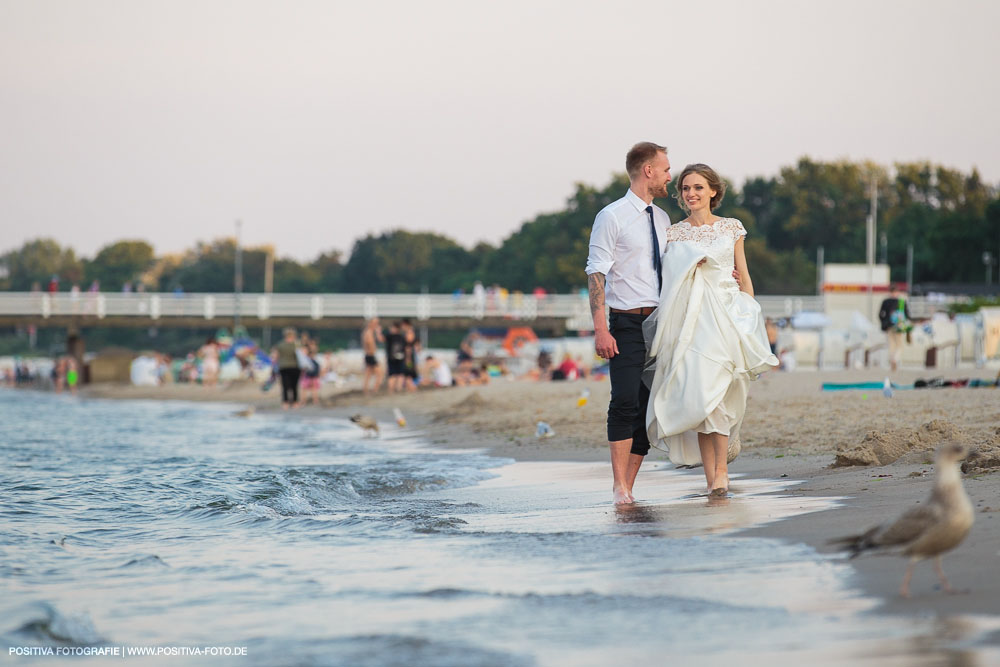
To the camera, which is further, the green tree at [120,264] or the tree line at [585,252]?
the green tree at [120,264]

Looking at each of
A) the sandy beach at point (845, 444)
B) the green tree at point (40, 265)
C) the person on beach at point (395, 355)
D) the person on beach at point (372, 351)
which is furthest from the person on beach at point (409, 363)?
the green tree at point (40, 265)

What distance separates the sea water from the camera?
2.89 metres

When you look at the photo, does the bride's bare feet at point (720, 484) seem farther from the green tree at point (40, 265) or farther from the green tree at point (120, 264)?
the green tree at point (40, 265)

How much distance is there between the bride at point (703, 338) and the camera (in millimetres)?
5402

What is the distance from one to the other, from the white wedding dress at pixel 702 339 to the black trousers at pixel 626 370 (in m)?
0.06

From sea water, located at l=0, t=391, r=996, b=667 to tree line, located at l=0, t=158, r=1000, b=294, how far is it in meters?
55.7

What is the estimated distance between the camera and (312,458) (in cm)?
1048

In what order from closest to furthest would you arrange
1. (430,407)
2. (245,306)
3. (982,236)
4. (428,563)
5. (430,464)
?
(428,563), (430,464), (430,407), (245,306), (982,236)

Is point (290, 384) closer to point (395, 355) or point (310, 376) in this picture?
point (310, 376)

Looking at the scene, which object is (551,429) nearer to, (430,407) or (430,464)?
(430,464)

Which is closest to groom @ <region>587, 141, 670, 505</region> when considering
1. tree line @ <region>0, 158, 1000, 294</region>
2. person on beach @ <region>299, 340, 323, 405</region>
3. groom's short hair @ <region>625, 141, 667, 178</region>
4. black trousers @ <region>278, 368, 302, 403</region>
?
groom's short hair @ <region>625, 141, 667, 178</region>

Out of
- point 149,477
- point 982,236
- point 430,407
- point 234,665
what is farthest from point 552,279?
point 234,665

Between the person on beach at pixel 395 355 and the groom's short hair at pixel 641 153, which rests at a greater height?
the groom's short hair at pixel 641 153

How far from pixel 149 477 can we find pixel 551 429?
4.07 meters
